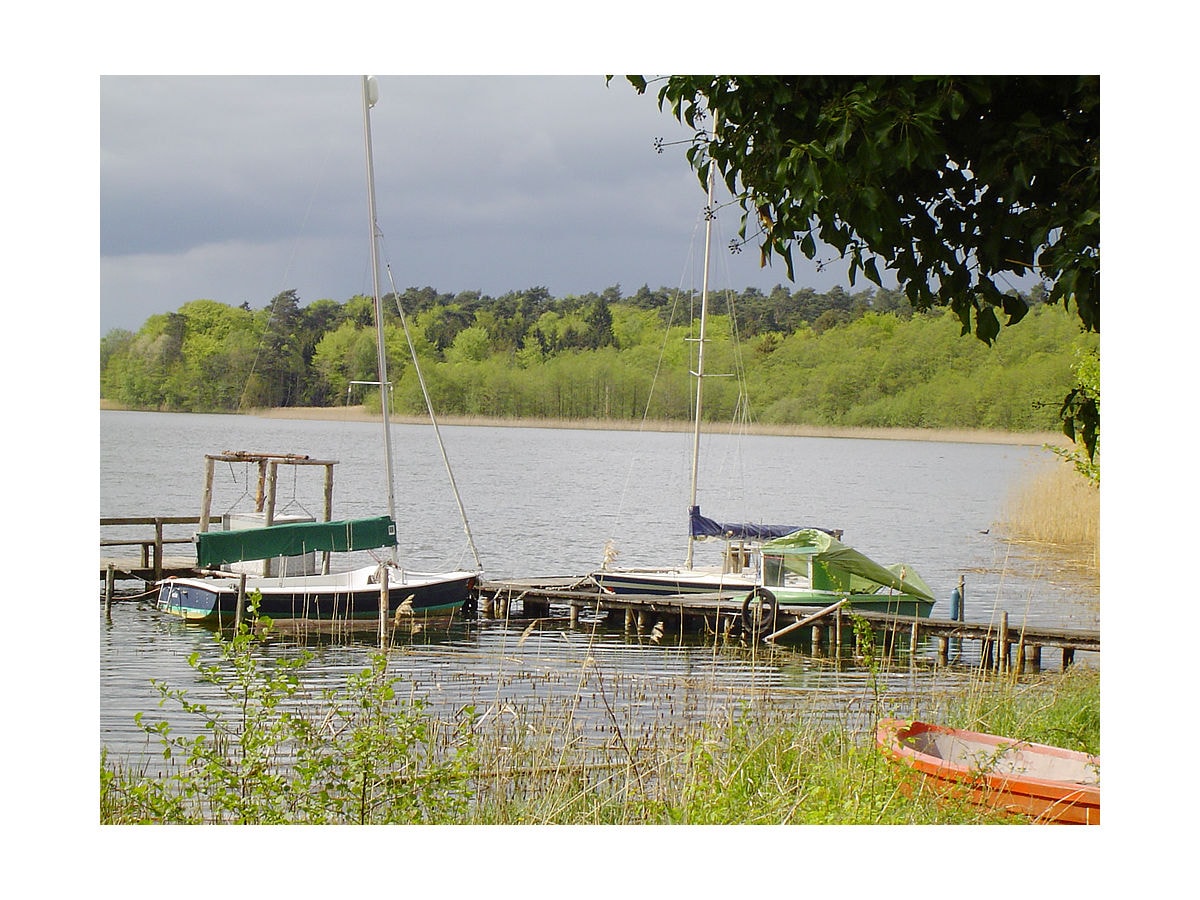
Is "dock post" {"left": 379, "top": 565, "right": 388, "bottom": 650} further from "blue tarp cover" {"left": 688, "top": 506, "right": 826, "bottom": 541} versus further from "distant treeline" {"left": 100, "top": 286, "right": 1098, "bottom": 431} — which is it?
"distant treeline" {"left": 100, "top": 286, "right": 1098, "bottom": 431}

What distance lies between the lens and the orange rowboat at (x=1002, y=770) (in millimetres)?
4180

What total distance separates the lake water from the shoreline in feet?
2.36

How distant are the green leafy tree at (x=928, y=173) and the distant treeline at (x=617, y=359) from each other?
2166 cm

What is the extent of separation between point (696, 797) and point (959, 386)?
29.4 meters

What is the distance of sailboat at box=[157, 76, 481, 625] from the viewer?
503 inches

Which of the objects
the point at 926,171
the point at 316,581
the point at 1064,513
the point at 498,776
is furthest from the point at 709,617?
the point at 926,171

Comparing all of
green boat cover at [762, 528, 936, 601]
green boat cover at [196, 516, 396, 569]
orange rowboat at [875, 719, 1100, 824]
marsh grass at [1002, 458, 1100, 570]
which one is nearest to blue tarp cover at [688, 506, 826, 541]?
green boat cover at [762, 528, 936, 601]

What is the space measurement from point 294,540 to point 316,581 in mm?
926

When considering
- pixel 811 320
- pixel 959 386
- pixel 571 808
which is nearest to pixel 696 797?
pixel 571 808

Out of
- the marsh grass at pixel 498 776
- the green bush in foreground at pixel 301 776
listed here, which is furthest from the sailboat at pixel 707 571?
the green bush in foreground at pixel 301 776

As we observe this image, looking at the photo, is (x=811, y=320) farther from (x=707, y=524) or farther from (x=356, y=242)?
(x=707, y=524)

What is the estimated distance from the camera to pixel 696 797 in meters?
4.14

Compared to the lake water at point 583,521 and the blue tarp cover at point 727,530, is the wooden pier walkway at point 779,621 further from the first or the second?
the blue tarp cover at point 727,530

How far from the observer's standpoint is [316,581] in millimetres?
13922
